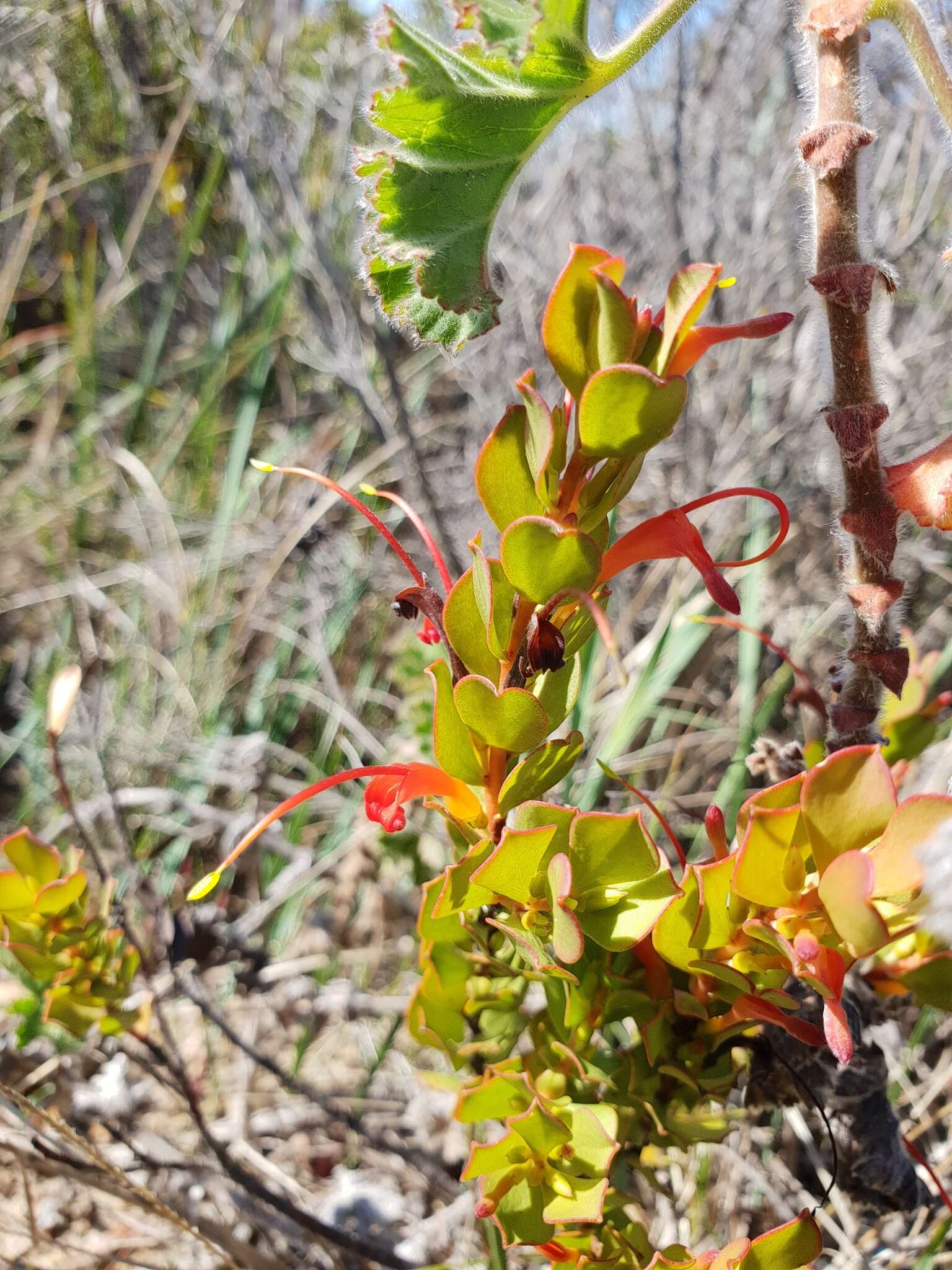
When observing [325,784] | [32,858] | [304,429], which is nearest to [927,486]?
[325,784]

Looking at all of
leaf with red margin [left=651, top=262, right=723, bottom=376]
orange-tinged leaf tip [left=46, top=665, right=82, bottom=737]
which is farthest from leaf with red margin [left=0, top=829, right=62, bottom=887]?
leaf with red margin [left=651, top=262, right=723, bottom=376]

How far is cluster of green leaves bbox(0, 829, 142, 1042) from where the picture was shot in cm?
55

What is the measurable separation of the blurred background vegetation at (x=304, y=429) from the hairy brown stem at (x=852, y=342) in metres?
0.50

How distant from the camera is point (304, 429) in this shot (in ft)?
6.42

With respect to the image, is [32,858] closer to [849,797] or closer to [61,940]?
[61,940]

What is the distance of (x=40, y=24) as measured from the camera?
1816 millimetres

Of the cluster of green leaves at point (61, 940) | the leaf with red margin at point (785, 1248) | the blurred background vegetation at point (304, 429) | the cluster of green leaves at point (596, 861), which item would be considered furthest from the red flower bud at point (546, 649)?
the blurred background vegetation at point (304, 429)

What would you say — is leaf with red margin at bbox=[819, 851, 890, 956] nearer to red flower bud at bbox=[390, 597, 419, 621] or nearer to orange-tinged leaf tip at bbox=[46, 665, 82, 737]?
red flower bud at bbox=[390, 597, 419, 621]

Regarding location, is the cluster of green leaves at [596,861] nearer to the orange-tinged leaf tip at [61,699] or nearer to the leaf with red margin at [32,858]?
the leaf with red margin at [32,858]

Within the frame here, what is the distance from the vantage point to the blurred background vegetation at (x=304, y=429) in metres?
1.24

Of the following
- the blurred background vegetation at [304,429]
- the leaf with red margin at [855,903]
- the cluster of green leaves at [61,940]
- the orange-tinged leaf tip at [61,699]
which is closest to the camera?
the leaf with red margin at [855,903]

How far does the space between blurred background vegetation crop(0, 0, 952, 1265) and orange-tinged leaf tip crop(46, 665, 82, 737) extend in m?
0.24

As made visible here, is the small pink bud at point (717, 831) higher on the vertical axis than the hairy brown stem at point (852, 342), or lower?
lower

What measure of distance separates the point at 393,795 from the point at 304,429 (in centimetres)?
169
